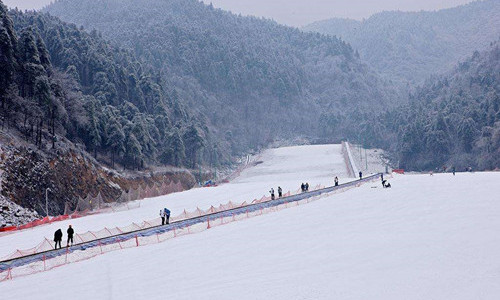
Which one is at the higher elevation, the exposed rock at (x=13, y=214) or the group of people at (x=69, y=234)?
the exposed rock at (x=13, y=214)

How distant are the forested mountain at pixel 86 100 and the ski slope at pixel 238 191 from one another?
639 inches

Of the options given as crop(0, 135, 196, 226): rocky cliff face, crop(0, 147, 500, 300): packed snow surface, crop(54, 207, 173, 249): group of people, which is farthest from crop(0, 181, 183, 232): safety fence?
crop(0, 147, 500, 300): packed snow surface

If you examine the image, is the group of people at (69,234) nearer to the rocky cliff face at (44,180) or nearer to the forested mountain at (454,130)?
the rocky cliff face at (44,180)

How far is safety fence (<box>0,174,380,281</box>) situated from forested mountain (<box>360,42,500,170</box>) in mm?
82041

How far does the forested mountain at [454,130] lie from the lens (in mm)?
115688

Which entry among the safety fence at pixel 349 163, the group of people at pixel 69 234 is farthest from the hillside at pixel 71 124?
the safety fence at pixel 349 163

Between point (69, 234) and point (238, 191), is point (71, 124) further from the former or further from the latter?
point (69, 234)

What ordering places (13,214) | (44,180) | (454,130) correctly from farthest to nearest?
(454,130) < (44,180) < (13,214)

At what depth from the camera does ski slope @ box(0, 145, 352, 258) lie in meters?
38.9

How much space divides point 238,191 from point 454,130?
285ft

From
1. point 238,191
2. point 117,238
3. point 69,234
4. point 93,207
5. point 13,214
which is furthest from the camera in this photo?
point 238,191

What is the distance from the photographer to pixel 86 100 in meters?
78.9

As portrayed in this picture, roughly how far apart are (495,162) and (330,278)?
321ft

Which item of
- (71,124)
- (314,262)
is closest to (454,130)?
(71,124)
